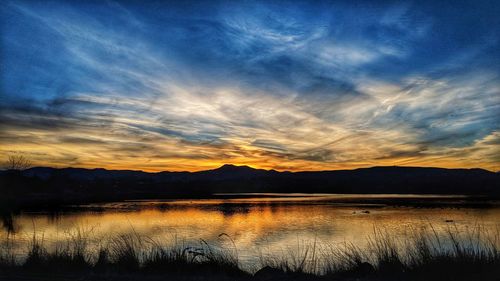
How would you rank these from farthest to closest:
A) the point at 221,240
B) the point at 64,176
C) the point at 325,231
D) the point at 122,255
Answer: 1. the point at 64,176
2. the point at 325,231
3. the point at 221,240
4. the point at 122,255

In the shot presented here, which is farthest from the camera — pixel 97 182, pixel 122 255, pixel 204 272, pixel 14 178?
pixel 97 182

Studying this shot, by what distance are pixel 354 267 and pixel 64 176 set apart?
121438mm

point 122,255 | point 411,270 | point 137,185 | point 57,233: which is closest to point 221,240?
point 57,233

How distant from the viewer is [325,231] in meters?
25.1

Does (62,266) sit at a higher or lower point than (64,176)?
lower

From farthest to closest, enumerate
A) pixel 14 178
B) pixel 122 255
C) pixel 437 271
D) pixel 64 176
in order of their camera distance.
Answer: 1. pixel 64 176
2. pixel 14 178
3. pixel 122 255
4. pixel 437 271

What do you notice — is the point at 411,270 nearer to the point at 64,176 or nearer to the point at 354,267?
the point at 354,267

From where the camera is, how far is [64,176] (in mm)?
117000

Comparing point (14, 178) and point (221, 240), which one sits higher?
point (14, 178)

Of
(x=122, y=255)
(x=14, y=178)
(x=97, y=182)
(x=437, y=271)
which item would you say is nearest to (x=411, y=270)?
(x=437, y=271)

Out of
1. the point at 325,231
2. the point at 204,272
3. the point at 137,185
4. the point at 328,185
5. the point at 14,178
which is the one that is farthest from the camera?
the point at 328,185

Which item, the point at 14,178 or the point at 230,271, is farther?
the point at 14,178

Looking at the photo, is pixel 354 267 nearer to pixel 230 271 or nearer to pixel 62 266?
pixel 230 271

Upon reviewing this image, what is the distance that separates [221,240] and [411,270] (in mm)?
14121
